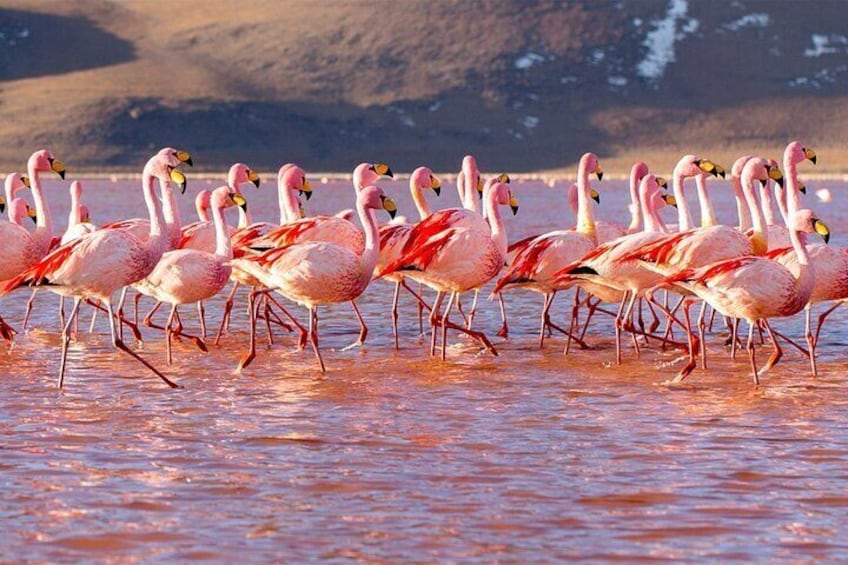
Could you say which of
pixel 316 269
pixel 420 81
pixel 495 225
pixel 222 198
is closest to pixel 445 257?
pixel 495 225

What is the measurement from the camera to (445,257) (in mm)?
11391

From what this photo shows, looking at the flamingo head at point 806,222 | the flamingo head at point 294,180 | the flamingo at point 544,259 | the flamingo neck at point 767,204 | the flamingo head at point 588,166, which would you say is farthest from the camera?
the flamingo head at point 588,166

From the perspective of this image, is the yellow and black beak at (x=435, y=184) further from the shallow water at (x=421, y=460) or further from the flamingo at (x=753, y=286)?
the flamingo at (x=753, y=286)

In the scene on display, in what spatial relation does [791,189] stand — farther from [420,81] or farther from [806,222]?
[420,81]

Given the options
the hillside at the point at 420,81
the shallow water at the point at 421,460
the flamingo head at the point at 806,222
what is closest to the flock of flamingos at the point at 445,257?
the flamingo head at the point at 806,222

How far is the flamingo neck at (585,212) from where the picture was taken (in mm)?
12641

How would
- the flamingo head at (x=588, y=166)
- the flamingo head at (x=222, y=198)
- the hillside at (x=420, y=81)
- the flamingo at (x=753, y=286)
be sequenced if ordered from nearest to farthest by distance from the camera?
the flamingo at (x=753, y=286)
the flamingo head at (x=222, y=198)
the flamingo head at (x=588, y=166)
the hillside at (x=420, y=81)

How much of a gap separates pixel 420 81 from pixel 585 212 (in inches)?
3417

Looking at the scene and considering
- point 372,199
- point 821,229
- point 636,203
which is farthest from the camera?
point 636,203

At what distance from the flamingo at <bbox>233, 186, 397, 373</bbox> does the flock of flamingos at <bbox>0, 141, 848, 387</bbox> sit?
0.01 metres

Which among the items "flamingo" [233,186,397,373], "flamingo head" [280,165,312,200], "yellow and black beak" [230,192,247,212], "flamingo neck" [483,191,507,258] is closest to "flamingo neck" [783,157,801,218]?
"flamingo neck" [483,191,507,258]

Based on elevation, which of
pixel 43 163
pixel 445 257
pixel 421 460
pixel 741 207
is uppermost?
pixel 43 163

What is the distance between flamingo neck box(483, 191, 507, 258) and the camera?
38.7ft

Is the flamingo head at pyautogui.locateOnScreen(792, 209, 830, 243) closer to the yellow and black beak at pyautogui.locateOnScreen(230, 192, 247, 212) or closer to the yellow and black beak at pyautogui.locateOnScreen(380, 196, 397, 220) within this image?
the yellow and black beak at pyautogui.locateOnScreen(380, 196, 397, 220)
